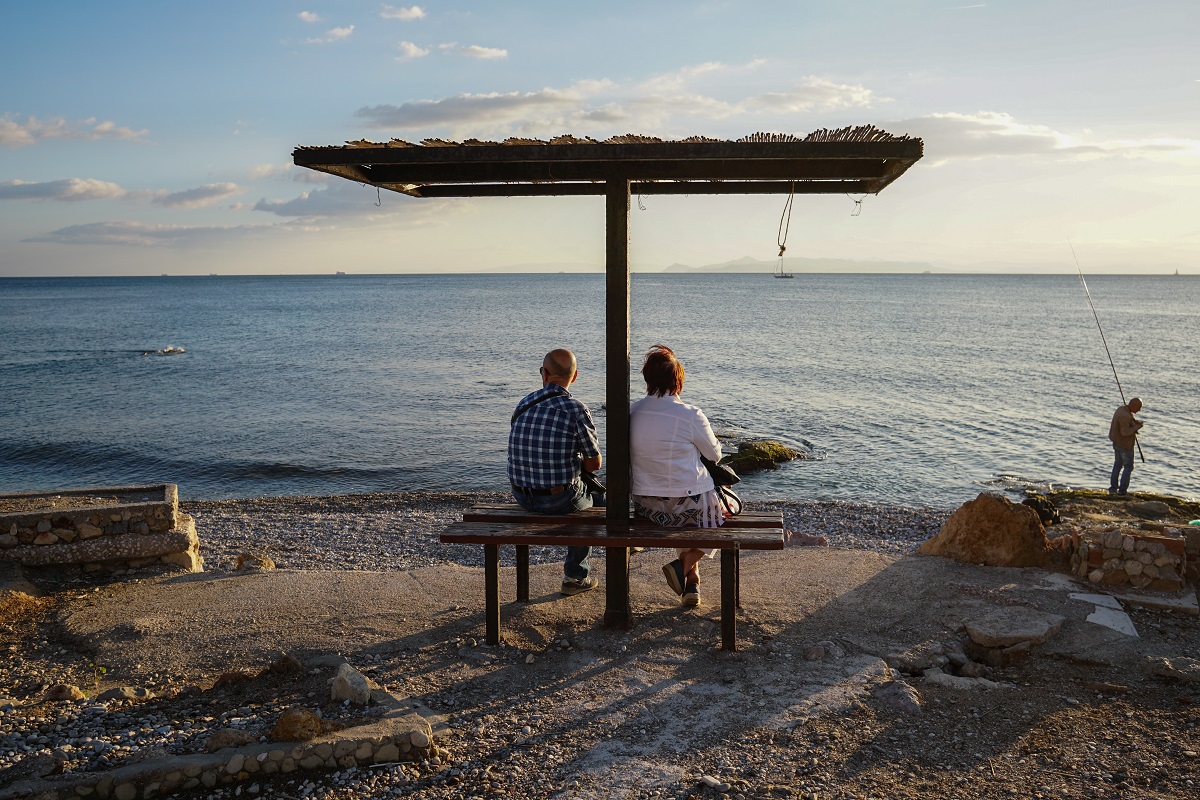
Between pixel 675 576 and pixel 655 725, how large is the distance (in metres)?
1.81

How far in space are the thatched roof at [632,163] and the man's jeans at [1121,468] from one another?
38.7ft

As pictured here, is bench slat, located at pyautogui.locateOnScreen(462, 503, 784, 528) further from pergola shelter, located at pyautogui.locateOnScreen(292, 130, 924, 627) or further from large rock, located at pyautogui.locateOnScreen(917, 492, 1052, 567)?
large rock, located at pyautogui.locateOnScreen(917, 492, 1052, 567)

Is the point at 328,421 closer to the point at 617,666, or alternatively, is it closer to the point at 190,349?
the point at 617,666

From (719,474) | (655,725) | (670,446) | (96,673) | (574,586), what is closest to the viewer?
(655,725)

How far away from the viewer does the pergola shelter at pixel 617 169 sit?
5273 mm

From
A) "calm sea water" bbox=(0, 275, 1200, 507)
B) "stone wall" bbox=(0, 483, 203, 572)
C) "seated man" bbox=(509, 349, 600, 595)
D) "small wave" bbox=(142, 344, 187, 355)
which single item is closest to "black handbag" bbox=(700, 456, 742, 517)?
"seated man" bbox=(509, 349, 600, 595)

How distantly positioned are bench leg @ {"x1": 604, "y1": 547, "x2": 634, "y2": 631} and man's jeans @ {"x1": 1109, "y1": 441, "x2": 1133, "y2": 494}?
1327 cm

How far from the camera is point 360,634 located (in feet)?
19.0

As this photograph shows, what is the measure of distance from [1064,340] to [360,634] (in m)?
56.4

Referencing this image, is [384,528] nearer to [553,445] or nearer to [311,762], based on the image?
[553,445]

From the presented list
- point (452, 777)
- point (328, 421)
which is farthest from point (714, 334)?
point (452, 777)

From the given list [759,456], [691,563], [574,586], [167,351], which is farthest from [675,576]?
[167,351]

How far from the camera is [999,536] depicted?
24.5 ft

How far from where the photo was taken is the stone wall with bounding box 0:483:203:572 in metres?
7.16
